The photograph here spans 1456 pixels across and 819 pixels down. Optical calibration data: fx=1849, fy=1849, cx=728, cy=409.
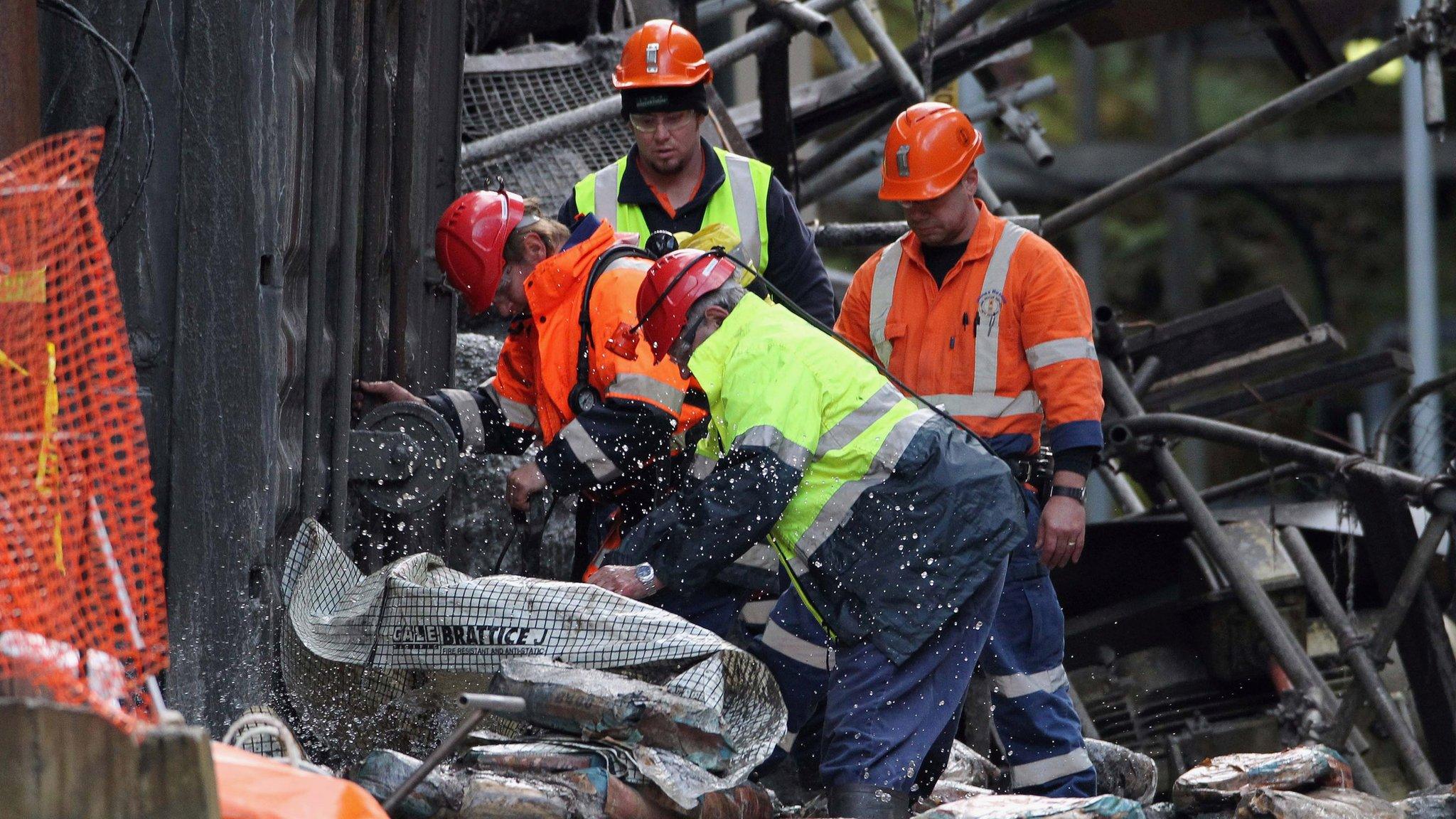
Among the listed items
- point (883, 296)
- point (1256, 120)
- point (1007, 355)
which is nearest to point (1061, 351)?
point (1007, 355)

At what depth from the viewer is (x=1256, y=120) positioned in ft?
24.3

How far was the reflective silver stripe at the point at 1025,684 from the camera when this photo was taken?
16.2 feet

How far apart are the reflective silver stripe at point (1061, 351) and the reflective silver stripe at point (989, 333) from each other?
12 centimetres

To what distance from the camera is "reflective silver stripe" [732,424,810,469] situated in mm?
4129

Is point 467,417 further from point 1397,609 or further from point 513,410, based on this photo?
point 1397,609

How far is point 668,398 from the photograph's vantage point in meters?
4.62

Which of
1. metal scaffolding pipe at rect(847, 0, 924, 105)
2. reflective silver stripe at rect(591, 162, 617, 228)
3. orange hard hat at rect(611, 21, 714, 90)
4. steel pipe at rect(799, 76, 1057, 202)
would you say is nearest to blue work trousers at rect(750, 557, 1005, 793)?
reflective silver stripe at rect(591, 162, 617, 228)

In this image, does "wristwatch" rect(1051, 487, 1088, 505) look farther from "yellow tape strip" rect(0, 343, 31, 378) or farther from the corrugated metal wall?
"yellow tape strip" rect(0, 343, 31, 378)

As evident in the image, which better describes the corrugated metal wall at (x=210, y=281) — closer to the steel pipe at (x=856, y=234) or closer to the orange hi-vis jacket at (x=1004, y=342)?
the orange hi-vis jacket at (x=1004, y=342)

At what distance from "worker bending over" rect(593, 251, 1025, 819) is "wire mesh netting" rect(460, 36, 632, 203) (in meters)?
2.68

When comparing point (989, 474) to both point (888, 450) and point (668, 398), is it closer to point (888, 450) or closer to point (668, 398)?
point (888, 450)

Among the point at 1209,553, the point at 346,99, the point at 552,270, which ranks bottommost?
Result: the point at 1209,553

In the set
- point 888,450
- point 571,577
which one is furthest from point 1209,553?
point 888,450

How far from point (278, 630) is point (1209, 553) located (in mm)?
3902
